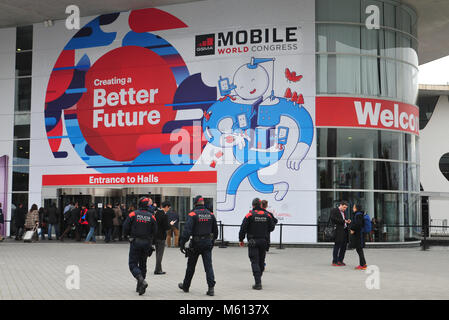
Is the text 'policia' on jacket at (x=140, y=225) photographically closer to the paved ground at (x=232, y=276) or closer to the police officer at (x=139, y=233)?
the police officer at (x=139, y=233)

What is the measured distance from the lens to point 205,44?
83.8ft

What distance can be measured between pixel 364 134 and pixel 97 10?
1308 centimetres

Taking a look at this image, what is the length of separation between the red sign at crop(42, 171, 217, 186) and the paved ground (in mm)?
4994

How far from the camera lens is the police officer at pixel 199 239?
34.1ft

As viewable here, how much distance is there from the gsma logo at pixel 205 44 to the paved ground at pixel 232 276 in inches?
358

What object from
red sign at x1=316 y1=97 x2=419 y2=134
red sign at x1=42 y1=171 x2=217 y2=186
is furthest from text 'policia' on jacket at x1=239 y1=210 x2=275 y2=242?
red sign at x1=42 y1=171 x2=217 y2=186

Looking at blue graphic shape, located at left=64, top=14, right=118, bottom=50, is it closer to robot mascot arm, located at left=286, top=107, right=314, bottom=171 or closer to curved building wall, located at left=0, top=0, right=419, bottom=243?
curved building wall, located at left=0, top=0, right=419, bottom=243

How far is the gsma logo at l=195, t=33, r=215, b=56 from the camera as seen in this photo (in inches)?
1000

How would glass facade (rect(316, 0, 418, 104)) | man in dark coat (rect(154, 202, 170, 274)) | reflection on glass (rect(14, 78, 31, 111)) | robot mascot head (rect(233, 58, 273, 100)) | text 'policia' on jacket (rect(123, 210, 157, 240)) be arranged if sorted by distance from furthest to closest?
reflection on glass (rect(14, 78, 31, 111)), robot mascot head (rect(233, 58, 273, 100)), glass facade (rect(316, 0, 418, 104)), man in dark coat (rect(154, 202, 170, 274)), text 'policia' on jacket (rect(123, 210, 157, 240))
